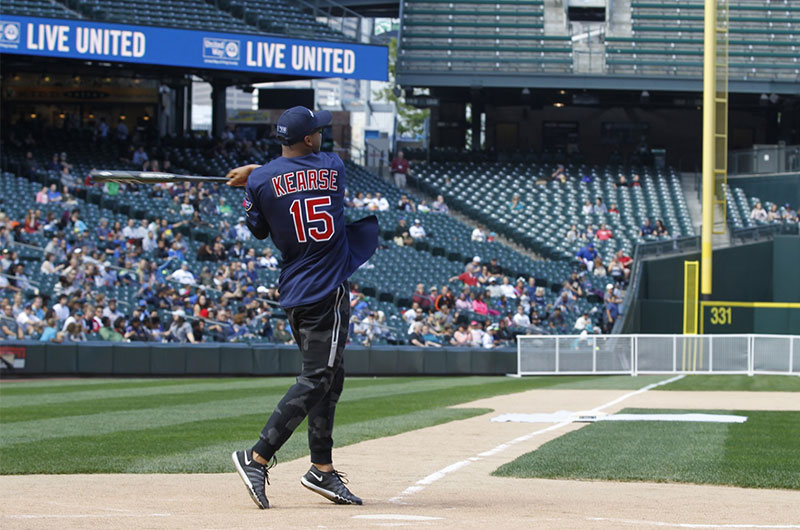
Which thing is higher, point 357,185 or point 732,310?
point 357,185

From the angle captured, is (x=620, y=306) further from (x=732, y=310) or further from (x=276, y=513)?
(x=276, y=513)

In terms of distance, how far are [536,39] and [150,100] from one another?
41.6 feet

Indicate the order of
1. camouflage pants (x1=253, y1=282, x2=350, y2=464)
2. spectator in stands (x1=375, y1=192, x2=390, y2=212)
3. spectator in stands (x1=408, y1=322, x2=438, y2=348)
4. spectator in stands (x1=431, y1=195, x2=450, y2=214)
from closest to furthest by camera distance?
camouflage pants (x1=253, y1=282, x2=350, y2=464) → spectator in stands (x1=408, y1=322, x2=438, y2=348) → spectator in stands (x1=375, y1=192, x2=390, y2=212) → spectator in stands (x1=431, y1=195, x2=450, y2=214)

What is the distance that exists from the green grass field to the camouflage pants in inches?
67.9

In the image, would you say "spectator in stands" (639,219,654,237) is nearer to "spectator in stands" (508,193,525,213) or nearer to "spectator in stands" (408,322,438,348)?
"spectator in stands" (508,193,525,213)

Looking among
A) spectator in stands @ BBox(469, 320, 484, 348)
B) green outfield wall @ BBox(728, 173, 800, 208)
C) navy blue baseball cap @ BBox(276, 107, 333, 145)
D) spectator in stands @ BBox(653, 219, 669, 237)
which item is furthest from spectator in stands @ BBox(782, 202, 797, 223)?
navy blue baseball cap @ BBox(276, 107, 333, 145)

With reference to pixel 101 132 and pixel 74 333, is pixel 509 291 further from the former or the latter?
pixel 101 132

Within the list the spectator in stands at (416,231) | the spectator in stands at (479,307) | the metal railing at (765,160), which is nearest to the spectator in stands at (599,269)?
the spectator in stands at (479,307)

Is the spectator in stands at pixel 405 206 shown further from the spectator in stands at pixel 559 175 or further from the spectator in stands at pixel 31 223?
the spectator in stands at pixel 31 223

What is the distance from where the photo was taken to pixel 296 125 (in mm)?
5688

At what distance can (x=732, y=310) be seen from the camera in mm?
30406

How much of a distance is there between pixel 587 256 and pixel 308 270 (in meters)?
23.7

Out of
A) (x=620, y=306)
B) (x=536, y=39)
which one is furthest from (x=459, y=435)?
(x=536, y=39)

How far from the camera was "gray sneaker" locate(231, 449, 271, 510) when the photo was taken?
5332 millimetres
